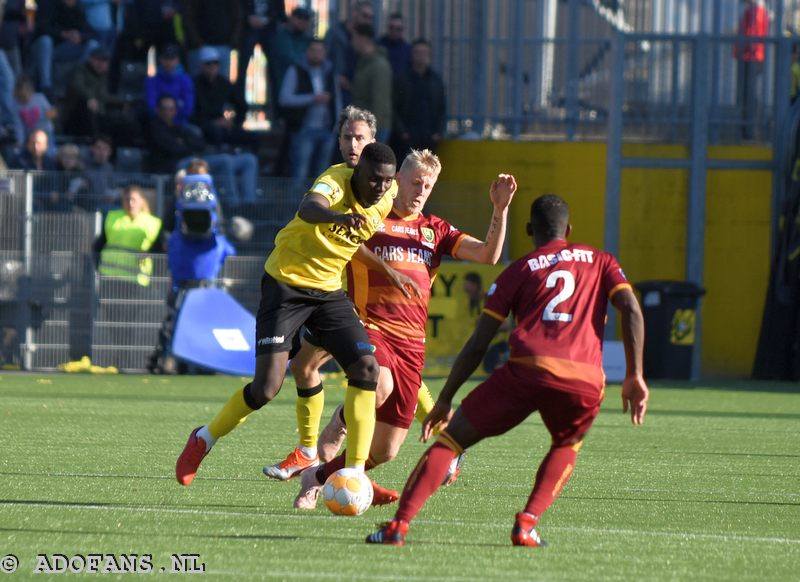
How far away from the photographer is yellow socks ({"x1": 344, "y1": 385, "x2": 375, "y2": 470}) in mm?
8148

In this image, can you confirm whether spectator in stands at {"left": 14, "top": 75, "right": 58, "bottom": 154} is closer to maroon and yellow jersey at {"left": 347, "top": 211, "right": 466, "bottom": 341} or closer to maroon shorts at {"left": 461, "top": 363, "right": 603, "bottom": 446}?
maroon and yellow jersey at {"left": 347, "top": 211, "right": 466, "bottom": 341}

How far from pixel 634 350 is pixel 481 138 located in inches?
602

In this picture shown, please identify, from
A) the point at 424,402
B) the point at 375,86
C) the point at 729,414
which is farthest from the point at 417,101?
the point at 424,402

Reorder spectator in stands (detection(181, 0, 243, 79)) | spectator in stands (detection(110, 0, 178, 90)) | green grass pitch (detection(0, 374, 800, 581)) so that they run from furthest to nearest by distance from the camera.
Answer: spectator in stands (detection(110, 0, 178, 90)), spectator in stands (detection(181, 0, 243, 79)), green grass pitch (detection(0, 374, 800, 581))

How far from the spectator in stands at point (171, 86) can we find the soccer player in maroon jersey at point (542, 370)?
1415 centimetres

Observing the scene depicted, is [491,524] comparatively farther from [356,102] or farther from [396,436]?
[356,102]

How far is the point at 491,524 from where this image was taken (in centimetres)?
797

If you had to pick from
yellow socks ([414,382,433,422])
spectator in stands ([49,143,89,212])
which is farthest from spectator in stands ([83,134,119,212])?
yellow socks ([414,382,433,422])

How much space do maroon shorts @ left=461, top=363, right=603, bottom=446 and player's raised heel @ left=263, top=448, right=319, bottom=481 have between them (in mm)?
2496

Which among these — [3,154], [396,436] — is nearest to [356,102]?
[3,154]

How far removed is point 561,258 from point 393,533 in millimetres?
1384

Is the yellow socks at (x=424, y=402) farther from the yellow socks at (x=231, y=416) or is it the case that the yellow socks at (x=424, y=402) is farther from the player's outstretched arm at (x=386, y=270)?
the yellow socks at (x=231, y=416)

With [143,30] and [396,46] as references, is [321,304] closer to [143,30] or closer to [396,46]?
[396,46]

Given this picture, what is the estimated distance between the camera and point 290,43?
2123 centimetres
